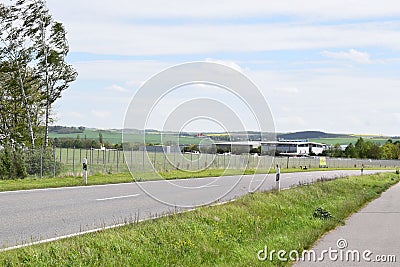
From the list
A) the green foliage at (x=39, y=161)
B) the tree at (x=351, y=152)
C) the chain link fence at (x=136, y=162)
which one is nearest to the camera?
the chain link fence at (x=136, y=162)

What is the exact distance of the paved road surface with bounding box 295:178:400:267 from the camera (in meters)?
9.95

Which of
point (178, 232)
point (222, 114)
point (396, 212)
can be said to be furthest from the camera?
point (396, 212)

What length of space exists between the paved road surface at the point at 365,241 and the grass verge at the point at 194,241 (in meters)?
0.36

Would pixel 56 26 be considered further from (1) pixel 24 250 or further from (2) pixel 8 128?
(1) pixel 24 250

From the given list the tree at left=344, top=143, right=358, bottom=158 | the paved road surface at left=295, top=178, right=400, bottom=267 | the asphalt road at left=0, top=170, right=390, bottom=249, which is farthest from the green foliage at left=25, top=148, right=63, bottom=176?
the tree at left=344, top=143, right=358, bottom=158

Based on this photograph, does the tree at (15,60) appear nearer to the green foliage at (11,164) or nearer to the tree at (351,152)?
the green foliage at (11,164)

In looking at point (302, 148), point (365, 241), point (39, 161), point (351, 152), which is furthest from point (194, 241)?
point (351, 152)

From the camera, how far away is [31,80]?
45.7 m

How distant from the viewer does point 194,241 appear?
10602 millimetres

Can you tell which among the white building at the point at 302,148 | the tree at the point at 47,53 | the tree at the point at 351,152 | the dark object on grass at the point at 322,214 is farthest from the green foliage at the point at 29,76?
the tree at the point at 351,152

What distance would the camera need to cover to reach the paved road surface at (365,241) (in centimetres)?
995

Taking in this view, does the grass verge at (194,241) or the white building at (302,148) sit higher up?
the white building at (302,148)

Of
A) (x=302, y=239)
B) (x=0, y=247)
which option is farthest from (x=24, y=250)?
(x=302, y=239)

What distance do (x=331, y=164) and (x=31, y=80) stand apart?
2433 inches
